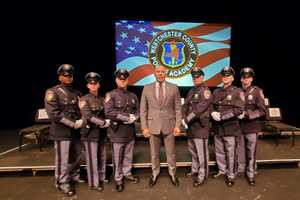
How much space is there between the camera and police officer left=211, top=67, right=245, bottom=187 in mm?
2906

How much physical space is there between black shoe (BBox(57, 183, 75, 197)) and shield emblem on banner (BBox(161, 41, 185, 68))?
3.22 metres

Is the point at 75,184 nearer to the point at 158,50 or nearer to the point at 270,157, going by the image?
the point at 270,157

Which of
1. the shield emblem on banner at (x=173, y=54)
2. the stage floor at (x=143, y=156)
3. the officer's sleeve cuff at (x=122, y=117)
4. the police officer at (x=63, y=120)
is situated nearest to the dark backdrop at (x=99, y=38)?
the shield emblem on banner at (x=173, y=54)

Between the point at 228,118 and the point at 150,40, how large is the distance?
2859 mm

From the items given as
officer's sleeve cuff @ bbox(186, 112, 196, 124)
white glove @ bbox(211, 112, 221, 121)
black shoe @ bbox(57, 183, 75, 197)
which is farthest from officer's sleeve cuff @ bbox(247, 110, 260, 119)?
black shoe @ bbox(57, 183, 75, 197)

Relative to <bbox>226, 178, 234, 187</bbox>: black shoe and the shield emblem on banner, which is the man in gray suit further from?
the shield emblem on banner

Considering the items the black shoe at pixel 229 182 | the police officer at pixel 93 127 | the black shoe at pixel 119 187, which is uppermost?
the police officer at pixel 93 127

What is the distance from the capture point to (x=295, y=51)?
18.9 ft

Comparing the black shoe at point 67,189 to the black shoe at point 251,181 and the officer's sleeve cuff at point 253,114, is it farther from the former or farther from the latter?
the officer's sleeve cuff at point 253,114

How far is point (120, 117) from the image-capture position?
2.82 meters

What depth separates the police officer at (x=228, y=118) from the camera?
2906mm

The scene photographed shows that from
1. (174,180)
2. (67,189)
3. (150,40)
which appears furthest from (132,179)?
(150,40)

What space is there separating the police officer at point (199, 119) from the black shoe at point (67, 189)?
4.84ft

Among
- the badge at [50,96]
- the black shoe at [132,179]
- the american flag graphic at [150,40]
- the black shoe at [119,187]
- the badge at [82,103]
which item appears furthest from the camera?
the american flag graphic at [150,40]
